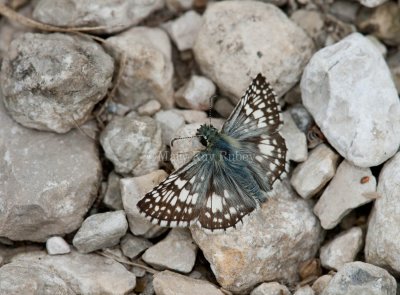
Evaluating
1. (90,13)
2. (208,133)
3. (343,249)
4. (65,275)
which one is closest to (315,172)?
(343,249)

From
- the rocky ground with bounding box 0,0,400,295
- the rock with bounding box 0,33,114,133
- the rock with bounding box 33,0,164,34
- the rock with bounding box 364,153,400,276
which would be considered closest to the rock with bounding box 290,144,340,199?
the rocky ground with bounding box 0,0,400,295

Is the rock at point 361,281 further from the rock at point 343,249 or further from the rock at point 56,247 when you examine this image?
the rock at point 56,247

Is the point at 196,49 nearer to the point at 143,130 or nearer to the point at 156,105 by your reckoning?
the point at 156,105

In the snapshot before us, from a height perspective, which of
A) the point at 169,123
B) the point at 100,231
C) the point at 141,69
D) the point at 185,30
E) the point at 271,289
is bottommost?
the point at 271,289

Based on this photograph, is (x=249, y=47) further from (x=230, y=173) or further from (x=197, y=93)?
(x=230, y=173)

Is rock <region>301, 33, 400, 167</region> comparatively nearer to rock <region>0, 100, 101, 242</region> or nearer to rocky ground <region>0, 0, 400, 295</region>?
rocky ground <region>0, 0, 400, 295</region>

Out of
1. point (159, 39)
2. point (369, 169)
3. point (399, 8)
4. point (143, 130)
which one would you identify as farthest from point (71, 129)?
point (399, 8)
